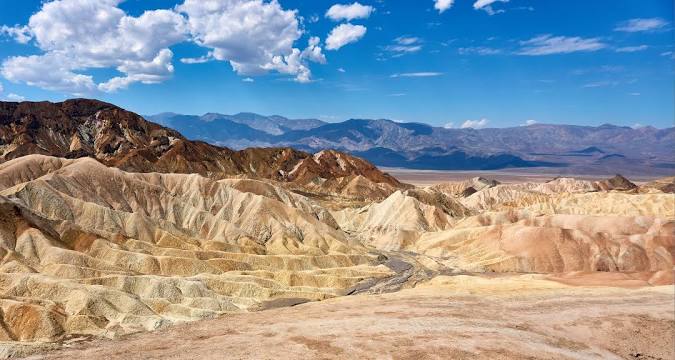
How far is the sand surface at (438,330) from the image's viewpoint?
47.5 metres

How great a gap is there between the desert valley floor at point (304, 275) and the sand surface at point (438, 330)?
25 centimetres

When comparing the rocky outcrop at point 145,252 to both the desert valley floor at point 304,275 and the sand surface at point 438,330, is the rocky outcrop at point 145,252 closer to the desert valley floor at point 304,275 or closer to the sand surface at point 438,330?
the desert valley floor at point 304,275

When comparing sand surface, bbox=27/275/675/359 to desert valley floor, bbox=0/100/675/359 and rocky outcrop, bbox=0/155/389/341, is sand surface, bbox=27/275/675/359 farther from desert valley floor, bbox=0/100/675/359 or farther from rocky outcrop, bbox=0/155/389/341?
rocky outcrop, bbox=0/155/389/341

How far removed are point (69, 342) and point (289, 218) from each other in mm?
71112

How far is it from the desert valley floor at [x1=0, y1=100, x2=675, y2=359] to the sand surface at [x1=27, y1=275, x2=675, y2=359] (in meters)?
0.25

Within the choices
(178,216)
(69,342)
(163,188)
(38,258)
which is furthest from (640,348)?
(163,188)

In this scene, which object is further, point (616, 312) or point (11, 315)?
point (616, 312)

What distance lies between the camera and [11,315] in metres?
54.3

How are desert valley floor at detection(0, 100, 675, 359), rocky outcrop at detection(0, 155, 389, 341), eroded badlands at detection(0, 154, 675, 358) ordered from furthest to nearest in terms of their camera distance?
1. rocky outcrop at detection(0, 155, 389, 341)
2. eroded badlands at detection(0, 154, 675, 358)
3. desert valley floor at detection(0, 100, 675, 359)

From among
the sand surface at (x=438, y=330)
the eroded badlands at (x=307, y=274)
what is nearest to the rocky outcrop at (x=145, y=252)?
the eroded badlands at (x=307, y=274)

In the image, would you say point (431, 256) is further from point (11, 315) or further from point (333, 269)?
point (11, 315)

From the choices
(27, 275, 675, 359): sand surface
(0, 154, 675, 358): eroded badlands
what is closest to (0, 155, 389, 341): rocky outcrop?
(0, 154, 675, 358): eroded badlands

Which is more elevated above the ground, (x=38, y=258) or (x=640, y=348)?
(x=38, y=258)

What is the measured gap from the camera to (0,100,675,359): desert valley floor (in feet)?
169
